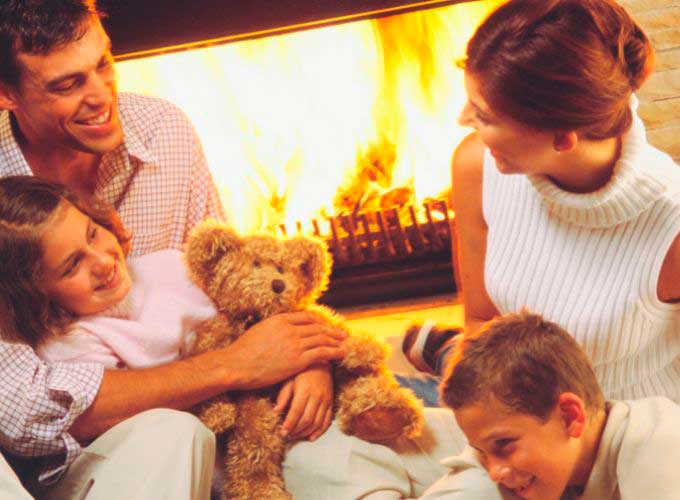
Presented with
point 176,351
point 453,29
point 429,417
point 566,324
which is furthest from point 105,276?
point 453,29

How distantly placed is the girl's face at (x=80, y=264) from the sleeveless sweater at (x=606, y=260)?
1.91 ft

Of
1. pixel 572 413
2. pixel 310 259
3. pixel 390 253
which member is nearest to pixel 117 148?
pixel 310 259

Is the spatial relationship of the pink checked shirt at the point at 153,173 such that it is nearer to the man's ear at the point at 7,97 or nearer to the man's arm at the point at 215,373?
the man's ear at the point at 7,97

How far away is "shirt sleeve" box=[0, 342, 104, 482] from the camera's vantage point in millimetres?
1214

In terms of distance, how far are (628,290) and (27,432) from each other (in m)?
0.86

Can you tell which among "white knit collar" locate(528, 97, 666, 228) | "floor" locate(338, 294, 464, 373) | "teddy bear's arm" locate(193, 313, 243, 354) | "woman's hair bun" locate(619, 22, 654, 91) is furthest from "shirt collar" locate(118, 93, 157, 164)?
"floor" locate(338, 294, 464, 373)

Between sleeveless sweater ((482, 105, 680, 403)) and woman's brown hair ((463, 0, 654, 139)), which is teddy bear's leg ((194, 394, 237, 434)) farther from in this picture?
woman's brown hair ((463, 0, 654, 139))

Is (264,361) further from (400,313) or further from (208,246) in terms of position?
(400,313)

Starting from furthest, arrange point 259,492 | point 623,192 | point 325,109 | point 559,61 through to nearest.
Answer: point 325,109, point 259,492, point 623,192, point 559,61

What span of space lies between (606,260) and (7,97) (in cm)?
104

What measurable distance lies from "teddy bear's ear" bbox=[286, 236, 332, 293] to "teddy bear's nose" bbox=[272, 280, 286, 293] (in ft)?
0.13

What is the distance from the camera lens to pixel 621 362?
131 cm

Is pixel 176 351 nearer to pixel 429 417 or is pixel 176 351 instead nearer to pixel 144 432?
pixel 144 432

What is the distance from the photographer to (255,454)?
4.31 ft
